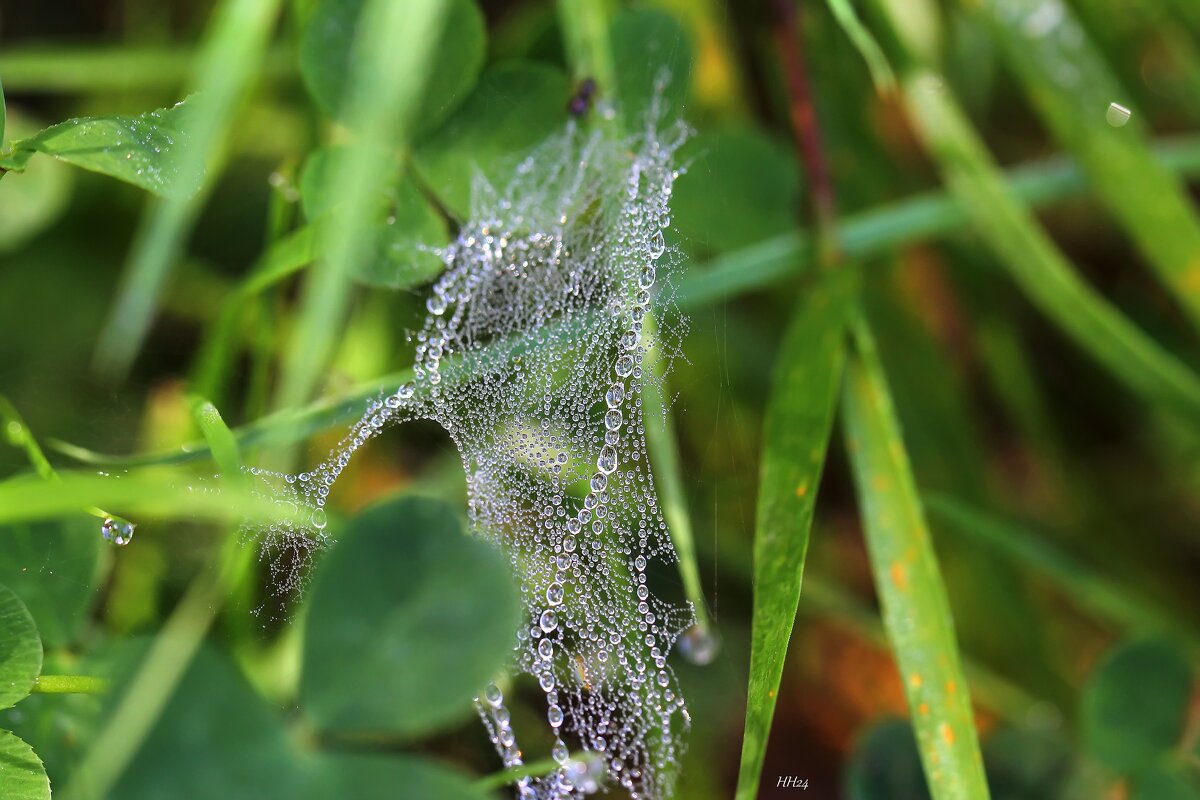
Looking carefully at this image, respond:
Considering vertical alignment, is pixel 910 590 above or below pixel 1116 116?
below

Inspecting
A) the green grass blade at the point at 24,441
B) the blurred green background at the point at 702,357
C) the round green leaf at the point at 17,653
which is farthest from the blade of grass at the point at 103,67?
the round green leaf at the point at 17,653

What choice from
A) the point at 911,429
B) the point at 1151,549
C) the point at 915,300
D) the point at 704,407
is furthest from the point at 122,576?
the point at 1151,549

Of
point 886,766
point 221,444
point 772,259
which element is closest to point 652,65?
point 772,259

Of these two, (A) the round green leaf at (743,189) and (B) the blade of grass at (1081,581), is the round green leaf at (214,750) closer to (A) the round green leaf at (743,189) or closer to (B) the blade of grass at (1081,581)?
(A) the round green leaf at (743,189)

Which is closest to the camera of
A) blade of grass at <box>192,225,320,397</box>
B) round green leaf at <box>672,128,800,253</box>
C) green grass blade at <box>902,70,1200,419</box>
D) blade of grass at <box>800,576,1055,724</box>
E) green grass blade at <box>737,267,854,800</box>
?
green grass blade at <box>737,267,854,800</box>

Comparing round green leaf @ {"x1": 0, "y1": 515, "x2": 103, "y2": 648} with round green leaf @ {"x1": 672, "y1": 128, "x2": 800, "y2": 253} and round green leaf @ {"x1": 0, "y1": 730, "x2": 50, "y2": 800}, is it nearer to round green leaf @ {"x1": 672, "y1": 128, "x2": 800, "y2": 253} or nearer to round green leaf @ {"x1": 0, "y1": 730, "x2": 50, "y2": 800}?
round green leaf @ {"x1": 0, "y1": 730, "x2": 50, "y2": 800}

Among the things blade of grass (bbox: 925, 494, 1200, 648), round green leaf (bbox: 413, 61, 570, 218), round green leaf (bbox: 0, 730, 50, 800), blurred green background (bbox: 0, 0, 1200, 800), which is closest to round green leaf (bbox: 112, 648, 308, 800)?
blurred green background (bbox: 0, 0, 1200, 800)

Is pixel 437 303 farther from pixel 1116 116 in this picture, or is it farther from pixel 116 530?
pixel 1116 116
